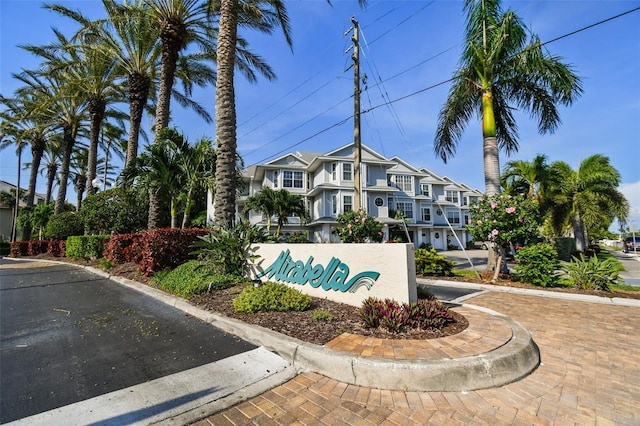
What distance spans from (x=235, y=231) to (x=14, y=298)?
18.4ft

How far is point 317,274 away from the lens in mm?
6121

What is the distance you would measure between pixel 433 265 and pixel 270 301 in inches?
313

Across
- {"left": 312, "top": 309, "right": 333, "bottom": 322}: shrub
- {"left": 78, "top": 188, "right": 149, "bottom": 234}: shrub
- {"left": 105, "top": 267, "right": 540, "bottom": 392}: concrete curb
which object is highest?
{"left": 78, "top": 188, "right": 149, "bottom": 234}: shrub

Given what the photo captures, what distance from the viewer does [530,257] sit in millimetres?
9023

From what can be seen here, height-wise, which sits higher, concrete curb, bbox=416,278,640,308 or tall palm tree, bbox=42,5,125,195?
tall palm tree, bbox=42,5,125,195

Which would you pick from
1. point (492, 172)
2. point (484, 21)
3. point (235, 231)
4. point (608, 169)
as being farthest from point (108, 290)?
point (608, 169)

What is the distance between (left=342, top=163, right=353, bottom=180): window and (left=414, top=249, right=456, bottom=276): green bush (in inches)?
644

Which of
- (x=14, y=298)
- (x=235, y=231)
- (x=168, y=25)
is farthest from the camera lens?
(x=168, y=25)

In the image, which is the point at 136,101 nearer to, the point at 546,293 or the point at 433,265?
the point at 433,265

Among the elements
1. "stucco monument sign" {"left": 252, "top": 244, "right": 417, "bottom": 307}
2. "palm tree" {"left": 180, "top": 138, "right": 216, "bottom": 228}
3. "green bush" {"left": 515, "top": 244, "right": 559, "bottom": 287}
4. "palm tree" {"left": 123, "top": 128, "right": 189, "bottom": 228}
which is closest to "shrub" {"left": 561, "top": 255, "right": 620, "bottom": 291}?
"green bush" {"left": 515, "top": 244, "right": 559, "bottom": 287}

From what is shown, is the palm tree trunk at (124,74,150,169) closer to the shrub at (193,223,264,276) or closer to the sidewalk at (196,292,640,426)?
the shrub at (193,223,264,276)

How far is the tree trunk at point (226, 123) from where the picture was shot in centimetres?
901

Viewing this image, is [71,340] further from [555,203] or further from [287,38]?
[555,203]

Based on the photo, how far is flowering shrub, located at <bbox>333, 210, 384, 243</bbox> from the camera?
1200 centimetres
